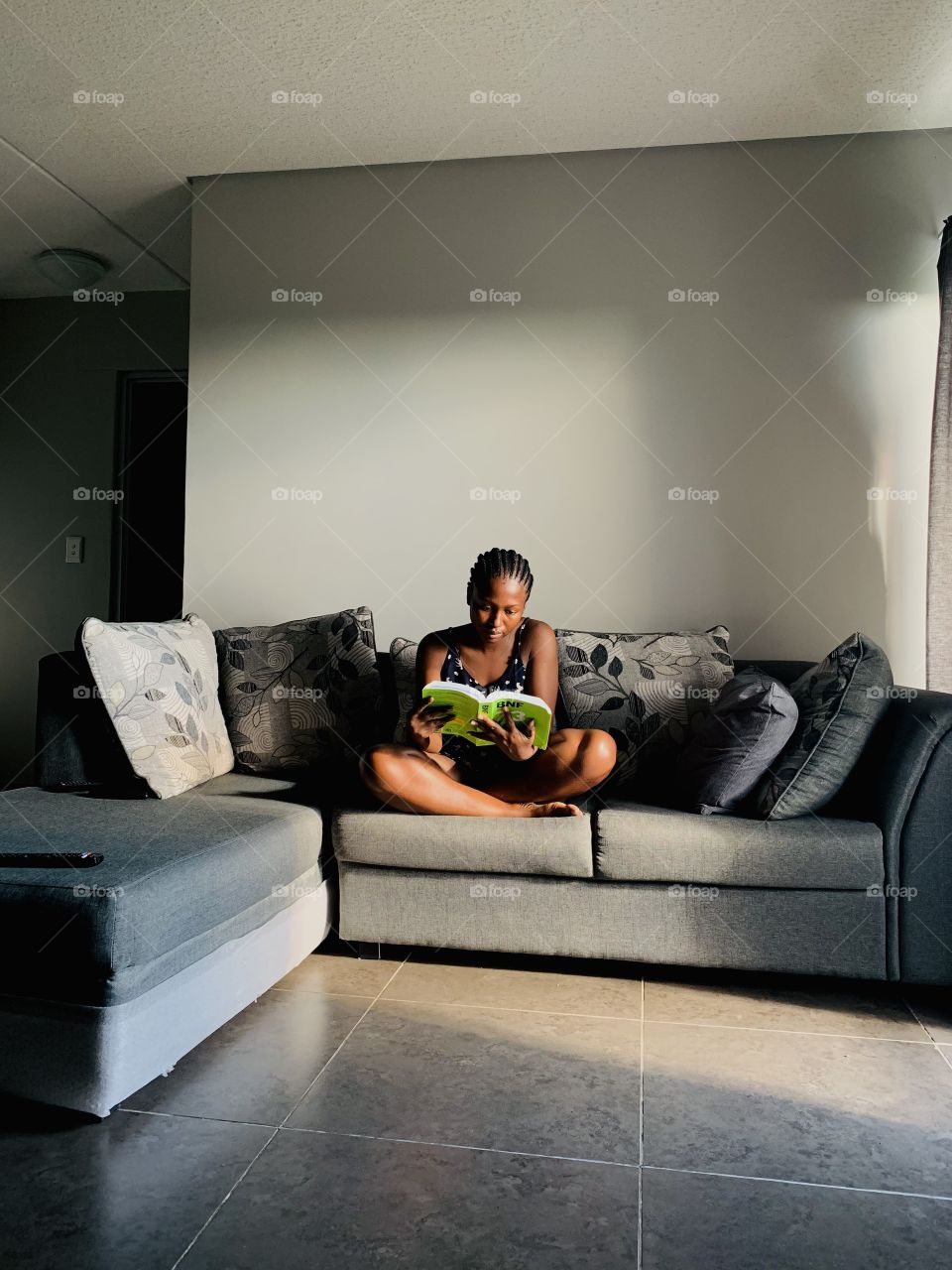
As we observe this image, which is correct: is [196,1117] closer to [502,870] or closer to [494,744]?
[502,870]

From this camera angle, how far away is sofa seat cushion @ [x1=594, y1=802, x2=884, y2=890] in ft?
7.59

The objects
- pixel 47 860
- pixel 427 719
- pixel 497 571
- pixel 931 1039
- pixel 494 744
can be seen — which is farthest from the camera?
pixel 497 571

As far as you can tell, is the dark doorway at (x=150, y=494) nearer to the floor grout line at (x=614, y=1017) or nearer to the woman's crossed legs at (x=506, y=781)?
the woman's crossed legs at (x=506, y=781)

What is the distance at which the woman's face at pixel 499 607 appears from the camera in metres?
2.70

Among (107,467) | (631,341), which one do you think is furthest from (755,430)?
(107,467)

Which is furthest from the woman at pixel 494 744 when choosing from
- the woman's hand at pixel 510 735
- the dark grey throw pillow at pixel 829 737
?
the dark grey throw pillow at pixel 829 737

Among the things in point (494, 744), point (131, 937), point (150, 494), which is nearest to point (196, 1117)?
point (131, 937)

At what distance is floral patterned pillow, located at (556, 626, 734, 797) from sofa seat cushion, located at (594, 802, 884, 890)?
416 millimetres

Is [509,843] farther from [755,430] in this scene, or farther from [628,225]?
[628,225]

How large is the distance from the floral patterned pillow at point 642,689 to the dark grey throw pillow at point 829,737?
1.29 ft

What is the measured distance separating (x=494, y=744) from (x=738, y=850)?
2.30 feet

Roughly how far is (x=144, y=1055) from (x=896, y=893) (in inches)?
67.2

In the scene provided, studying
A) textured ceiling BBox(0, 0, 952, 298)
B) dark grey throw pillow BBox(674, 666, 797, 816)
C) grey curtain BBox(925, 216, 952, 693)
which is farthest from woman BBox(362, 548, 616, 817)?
textured ceiling BBox(0, 0, 952, 298)

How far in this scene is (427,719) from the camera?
255 cm
